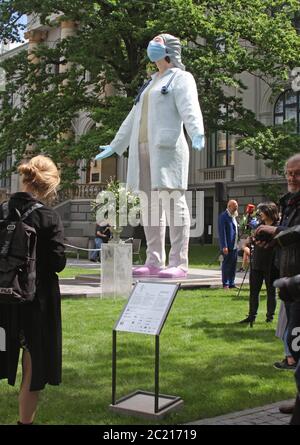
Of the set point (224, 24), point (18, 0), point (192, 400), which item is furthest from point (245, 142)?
point (192, 400)

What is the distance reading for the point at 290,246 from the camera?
4445 mm

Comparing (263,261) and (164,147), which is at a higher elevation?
(164,147)

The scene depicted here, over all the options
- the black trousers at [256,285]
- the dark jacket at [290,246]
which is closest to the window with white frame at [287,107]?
the black trousers at [256,285]

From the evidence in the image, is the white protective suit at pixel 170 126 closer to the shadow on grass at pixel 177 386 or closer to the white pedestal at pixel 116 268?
the white pedestal at pixel 116 268

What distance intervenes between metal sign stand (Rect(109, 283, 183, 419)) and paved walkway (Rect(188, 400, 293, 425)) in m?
0.30

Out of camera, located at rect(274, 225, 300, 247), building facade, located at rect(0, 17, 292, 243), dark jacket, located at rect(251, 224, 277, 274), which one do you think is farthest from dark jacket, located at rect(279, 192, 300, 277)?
building facade, located at rect(0, 17, 292, 243)

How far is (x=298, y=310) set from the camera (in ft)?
13.7

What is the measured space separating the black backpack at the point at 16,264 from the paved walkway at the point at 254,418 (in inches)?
58.3

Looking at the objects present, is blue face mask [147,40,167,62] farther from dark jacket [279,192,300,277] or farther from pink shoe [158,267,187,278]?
dark jacket [279,192,300,277]

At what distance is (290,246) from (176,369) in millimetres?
2119

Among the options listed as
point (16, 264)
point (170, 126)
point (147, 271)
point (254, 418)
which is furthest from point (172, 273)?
point (16, 264)

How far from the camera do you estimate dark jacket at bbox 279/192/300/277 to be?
14.8 ft

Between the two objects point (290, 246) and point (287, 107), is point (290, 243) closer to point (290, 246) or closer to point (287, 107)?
point (290, 246)
